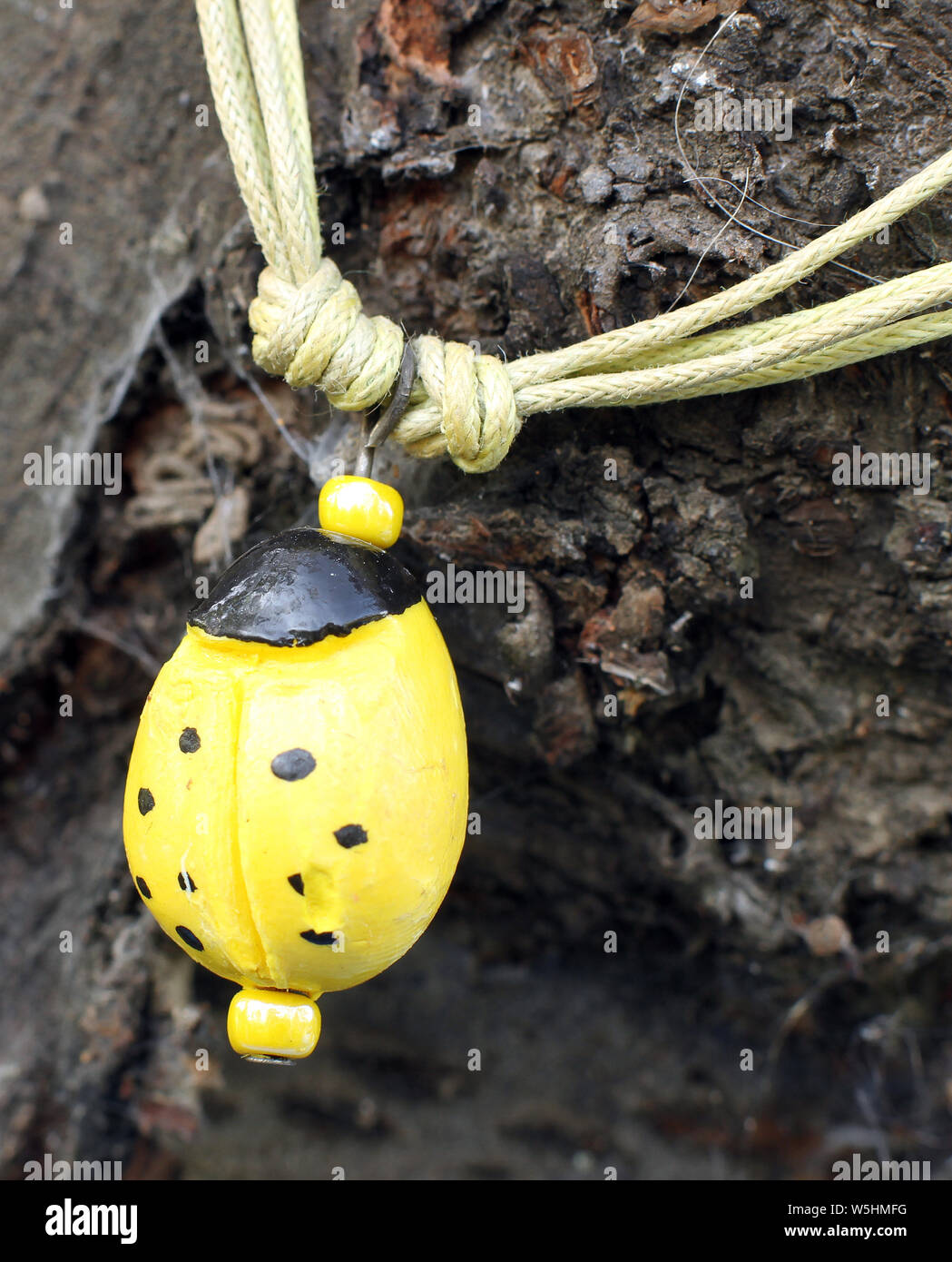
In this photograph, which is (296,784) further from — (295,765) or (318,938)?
(318,938)

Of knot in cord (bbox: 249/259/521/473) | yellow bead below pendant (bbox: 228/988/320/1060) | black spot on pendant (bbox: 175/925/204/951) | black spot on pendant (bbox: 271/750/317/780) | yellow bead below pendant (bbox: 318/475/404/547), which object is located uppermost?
knot in cord (bbox: 249/259/521/473)

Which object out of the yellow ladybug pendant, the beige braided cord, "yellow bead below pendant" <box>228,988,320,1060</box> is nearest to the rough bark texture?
the beige braided cord

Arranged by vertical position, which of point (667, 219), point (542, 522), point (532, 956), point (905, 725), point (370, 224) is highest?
point (370, 224)

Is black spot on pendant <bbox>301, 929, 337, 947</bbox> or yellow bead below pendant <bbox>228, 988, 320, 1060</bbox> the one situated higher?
black spot on pendant <bbox>301, 929, 337, 947</bbox>

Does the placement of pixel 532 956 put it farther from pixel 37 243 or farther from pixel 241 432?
pixel 37 243

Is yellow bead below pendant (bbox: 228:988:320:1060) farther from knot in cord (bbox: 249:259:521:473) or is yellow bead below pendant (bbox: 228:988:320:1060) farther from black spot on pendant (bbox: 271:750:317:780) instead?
knot in cord (bbox: 249:259:521:473)

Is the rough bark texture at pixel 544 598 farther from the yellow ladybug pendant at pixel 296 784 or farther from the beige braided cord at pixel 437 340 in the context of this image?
the yellow ladybug pendant at pixel 296 784

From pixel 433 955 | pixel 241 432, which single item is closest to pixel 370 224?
pixel 241 432
